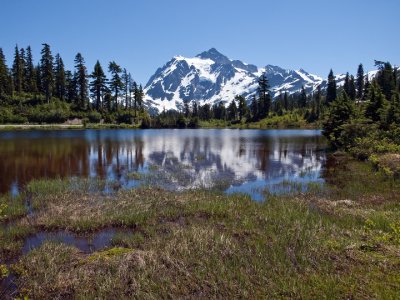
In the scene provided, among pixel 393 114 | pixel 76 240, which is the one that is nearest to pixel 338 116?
pixel 393 114

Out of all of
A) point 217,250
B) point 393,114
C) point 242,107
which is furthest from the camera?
point 242,107

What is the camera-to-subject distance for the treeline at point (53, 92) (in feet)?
325

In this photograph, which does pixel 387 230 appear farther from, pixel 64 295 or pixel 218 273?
pixel 64 295

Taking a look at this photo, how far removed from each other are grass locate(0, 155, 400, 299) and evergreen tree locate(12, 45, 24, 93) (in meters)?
106

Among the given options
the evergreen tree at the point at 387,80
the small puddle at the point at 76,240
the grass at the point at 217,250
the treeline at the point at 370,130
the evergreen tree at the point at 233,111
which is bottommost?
the small puddle at the point at 76,240

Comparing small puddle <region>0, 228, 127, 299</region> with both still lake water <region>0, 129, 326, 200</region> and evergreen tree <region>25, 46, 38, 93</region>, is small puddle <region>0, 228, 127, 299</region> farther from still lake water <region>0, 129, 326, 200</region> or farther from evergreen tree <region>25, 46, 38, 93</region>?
evergreen tree <region>25, 46, 38, 93</region>

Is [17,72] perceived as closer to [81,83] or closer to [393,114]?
[81,83]

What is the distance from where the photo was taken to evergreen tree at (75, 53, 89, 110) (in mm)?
115938

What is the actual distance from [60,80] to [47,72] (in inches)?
292

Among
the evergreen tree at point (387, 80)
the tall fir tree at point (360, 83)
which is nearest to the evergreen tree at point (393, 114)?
the evergreen tree at point (387, 80)

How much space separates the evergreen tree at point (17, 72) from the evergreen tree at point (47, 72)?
6.70 metres

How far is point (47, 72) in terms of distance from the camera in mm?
105438

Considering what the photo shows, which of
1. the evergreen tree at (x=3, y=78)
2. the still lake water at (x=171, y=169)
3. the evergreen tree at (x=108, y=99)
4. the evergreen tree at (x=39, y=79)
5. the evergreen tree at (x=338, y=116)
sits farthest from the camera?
the evergreen tree at (x=108, y=99)

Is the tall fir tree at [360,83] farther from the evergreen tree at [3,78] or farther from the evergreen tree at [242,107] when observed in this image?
the evergreen tree at [3,78]
